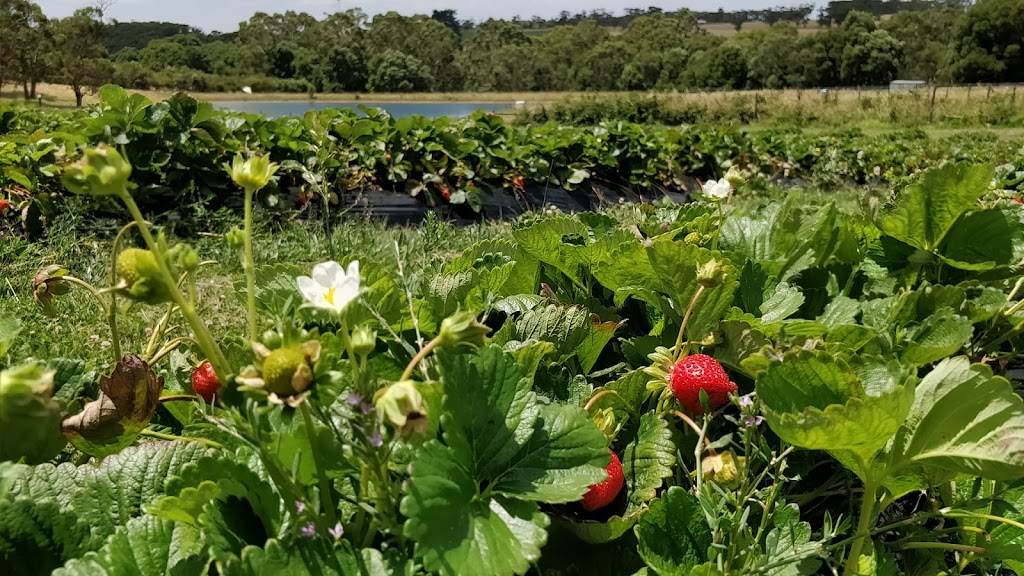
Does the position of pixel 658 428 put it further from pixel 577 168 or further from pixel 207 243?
pixel 577 168

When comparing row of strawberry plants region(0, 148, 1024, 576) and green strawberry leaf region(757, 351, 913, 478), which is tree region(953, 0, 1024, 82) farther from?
green strawberry leaf region(757, 351, 913, 478)

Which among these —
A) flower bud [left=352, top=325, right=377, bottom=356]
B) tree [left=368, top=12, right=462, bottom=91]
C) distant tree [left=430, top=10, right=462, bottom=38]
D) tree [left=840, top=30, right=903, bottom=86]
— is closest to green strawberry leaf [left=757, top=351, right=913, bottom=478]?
flower bud [left=352, top=325, right=377, bottom=356]

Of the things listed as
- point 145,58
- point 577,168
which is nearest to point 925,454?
point 577,168

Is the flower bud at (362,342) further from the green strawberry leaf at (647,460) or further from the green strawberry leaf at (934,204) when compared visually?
the green strawberry leaf at (934,204)

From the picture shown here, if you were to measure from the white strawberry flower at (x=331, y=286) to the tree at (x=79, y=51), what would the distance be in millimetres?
50688

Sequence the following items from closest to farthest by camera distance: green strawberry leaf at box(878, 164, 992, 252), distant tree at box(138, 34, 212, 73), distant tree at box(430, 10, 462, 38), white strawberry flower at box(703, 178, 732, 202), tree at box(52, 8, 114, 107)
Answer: green strawberry leaf at box(878, 164, 992, 252)
white strawberry flower at box(703, 178, 732, 202)
tree at box(52, 8, 114, 107)
distant tree at box(138, 34, 212, 73)
distant tree at box(430, 10, 462, 38)

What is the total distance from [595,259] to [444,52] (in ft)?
322

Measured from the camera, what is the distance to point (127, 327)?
2.86 metres

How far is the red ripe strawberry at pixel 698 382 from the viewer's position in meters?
0.74

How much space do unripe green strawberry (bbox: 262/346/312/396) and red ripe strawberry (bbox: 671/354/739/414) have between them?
419 mm

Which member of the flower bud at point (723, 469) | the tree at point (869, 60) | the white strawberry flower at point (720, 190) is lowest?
the flower bud at point (723, 469)

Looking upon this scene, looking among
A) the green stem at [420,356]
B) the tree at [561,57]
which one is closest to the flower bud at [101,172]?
the green stem at [420,356]

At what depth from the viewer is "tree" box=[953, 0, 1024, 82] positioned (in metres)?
49.2

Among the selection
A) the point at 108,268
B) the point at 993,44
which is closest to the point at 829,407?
the point at 108,268
